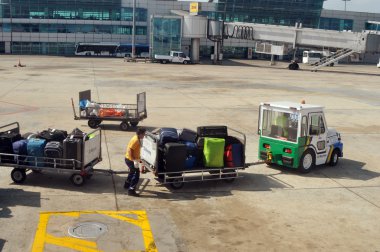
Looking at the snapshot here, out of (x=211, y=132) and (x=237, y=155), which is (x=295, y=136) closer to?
(x=237, y=155)

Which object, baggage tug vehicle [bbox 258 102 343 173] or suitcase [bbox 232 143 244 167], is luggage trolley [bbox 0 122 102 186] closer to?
suitcase [bbox 232 143 244 167]

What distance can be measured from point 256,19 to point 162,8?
77.4ft

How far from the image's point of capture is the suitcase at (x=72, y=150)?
13586 millimetres

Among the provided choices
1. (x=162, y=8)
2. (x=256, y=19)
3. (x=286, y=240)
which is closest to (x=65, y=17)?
(x=162, y=8)

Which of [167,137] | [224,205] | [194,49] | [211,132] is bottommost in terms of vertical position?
[224,205]

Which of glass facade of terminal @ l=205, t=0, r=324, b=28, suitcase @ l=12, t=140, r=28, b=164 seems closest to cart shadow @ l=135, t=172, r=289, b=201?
suitcase @ l=12, t=140, r=28, b=164

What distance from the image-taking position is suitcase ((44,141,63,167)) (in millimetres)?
13734

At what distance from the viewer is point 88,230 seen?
10891mm

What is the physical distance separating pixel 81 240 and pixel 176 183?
169 inches

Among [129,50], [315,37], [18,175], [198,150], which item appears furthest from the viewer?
[129,50]

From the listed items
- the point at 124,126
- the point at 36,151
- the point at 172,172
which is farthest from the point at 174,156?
the point at 124,126

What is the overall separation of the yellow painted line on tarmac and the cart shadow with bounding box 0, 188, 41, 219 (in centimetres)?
89

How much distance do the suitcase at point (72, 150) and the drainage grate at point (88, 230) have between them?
→ 3.01 metres

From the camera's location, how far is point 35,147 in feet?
45.4
